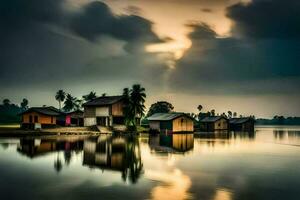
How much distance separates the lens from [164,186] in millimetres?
18969

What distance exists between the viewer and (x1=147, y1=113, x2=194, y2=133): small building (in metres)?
84.2

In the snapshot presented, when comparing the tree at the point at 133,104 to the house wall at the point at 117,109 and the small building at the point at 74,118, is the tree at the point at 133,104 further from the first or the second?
the small building at the point at 74,118

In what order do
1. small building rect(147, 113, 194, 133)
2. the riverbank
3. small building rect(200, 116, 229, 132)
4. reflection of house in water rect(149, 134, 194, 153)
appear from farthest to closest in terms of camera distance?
1. small building rect(200, 116, 229, 132)
2. small building rect(147, 113, 194, 133)
3. the riverbank
4. reflection of house in water rect(149, 134, 194, 153)

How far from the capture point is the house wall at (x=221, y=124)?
111 m

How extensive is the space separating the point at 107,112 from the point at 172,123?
15.4 m

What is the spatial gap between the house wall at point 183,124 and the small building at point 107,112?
12.6 m

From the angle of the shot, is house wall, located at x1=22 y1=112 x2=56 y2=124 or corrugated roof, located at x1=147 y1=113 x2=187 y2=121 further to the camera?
corrugated roof, located at x1=147 y1=113 x2=187 y2=121

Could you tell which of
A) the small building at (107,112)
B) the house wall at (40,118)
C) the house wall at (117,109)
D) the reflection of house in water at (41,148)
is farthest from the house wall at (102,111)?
the reflection of house in water at (41,148)

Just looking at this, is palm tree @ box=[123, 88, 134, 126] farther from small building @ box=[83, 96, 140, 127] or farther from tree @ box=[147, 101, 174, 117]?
tree @ box=[147, 101, 174, 117]

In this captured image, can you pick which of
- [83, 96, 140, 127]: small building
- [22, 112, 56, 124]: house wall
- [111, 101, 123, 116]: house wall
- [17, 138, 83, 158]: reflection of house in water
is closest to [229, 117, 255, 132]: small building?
[83, 96, 140, 127]: small building

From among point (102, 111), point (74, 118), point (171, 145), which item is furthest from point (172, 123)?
point (171, 145)

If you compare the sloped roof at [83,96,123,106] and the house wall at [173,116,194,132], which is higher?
the sloped roof at [83,96,123,106]

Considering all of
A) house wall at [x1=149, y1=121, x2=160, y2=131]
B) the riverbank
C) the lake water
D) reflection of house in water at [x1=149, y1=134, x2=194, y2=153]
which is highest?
house wall at [x1=149, y1=121, x2=160, y2=131]

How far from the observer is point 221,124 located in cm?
11350
